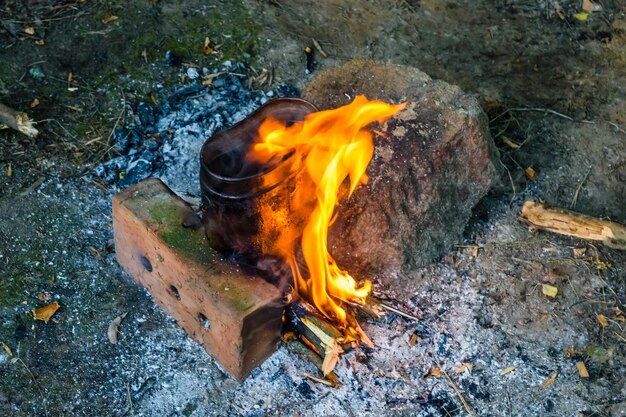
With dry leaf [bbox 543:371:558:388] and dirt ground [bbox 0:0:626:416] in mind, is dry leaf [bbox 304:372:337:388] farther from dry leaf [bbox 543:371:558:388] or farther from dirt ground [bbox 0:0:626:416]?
dry leaf [bbox 543:371:558:388]

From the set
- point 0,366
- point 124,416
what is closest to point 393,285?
point 124,416

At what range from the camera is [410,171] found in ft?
13.1

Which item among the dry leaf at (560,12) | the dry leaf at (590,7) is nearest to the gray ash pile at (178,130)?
the dry leaf at (560,12)

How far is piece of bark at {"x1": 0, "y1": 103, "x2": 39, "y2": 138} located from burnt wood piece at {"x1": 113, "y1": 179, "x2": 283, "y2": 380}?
4.73ft

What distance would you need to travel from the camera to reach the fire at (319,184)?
11.3 ft

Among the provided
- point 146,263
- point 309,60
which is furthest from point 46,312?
point 309,60

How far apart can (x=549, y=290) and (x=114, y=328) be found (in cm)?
281

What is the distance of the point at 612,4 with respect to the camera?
672cm

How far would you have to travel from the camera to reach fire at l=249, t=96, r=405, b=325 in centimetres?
346

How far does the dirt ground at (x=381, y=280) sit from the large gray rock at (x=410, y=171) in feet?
0.70

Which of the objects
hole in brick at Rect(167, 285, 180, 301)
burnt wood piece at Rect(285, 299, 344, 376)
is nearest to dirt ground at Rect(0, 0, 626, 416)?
burnt wood piece at Rect(285, 299, 344, 376)

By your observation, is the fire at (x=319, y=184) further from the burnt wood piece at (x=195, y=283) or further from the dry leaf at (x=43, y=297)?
the dry leaf at (x=43, y=297)

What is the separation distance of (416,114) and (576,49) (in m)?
3.00

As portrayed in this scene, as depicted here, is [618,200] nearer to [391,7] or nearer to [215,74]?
[391,7]
